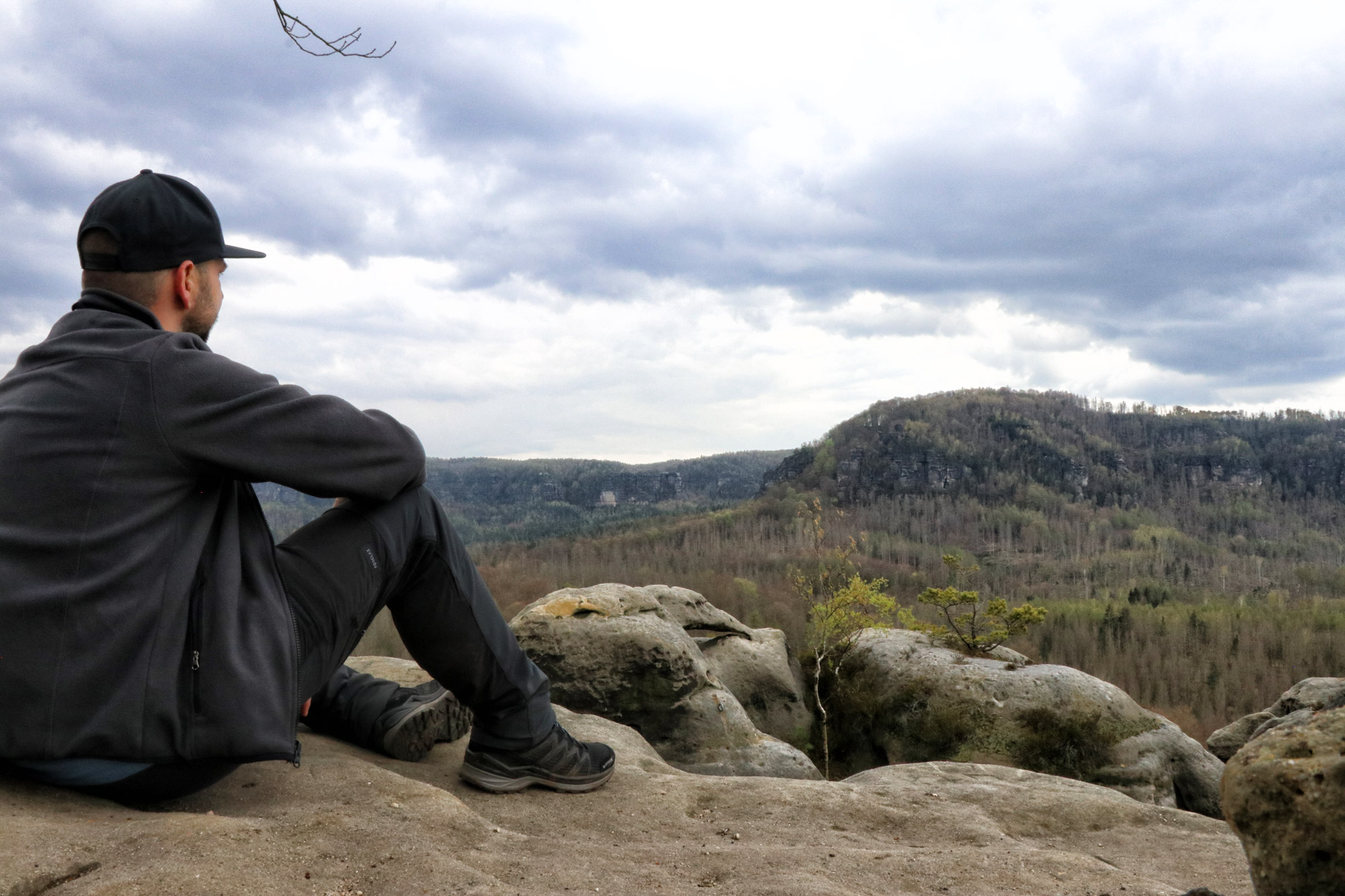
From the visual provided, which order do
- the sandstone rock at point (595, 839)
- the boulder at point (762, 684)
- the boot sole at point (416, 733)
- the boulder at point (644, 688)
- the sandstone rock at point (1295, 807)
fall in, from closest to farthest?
the sandstone rock at point (1295, 807), the sandstone rock at point (595, 839), the boot sole at point (416, 733), the boulder at point (644, 688), the boulder at point (762, 684)

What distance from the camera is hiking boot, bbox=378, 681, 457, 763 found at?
4.43m

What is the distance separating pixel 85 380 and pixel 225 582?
2.43 feet

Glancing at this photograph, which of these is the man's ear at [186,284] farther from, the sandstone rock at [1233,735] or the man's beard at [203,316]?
the sandstone rock at [1233,735]

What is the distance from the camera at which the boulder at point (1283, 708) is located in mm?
11062

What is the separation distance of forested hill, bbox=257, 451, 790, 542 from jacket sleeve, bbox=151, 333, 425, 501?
392 feet

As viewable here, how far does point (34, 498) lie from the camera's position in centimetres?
262

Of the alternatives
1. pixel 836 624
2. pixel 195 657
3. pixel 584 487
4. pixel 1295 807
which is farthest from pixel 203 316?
pixel 584 487

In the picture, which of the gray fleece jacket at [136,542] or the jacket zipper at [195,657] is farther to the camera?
the jacket zipper at [195,657]

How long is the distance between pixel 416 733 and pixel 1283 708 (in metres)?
11.6

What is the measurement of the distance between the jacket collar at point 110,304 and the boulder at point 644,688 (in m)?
5.75

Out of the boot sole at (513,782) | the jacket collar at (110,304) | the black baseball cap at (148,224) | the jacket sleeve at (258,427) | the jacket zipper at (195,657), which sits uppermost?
the black baseball cap at (148,224)

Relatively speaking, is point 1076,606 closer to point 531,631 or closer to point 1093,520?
point 531,631

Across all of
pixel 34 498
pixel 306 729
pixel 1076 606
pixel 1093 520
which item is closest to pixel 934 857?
pixel 306 729

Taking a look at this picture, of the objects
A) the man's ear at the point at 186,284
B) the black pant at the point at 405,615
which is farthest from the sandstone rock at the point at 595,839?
the man's ear at the point at 186,284
